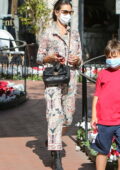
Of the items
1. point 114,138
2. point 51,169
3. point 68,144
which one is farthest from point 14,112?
point 114,138

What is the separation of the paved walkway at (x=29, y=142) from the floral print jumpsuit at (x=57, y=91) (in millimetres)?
439

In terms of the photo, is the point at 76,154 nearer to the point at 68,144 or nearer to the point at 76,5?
the point at 68,144

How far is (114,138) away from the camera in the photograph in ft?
17.7

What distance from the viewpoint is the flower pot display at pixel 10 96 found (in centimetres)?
1048

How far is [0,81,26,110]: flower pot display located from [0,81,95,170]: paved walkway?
13 centimetres

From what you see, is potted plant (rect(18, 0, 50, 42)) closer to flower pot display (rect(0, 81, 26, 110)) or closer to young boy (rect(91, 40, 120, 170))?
flower pot display (rect(0, 81, 26, 110))

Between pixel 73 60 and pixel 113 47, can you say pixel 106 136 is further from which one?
pixel 73 60

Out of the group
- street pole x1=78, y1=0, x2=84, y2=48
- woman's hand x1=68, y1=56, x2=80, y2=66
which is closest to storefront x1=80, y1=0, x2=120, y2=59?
street pole x1=78, y1=0, x2=84, y2=48

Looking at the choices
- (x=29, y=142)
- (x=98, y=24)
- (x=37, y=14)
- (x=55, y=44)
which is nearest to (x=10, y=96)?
(x=29, y=142)

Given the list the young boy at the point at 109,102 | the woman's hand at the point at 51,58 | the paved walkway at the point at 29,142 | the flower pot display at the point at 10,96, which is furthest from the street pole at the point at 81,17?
the young boy at the point at 109,102

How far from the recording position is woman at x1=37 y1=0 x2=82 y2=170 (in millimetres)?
6324

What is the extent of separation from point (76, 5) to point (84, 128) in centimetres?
1120

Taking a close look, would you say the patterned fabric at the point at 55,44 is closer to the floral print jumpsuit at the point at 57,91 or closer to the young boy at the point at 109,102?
the floral print jumpsuit at the point at 57,91

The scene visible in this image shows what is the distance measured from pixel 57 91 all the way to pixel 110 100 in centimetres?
115
